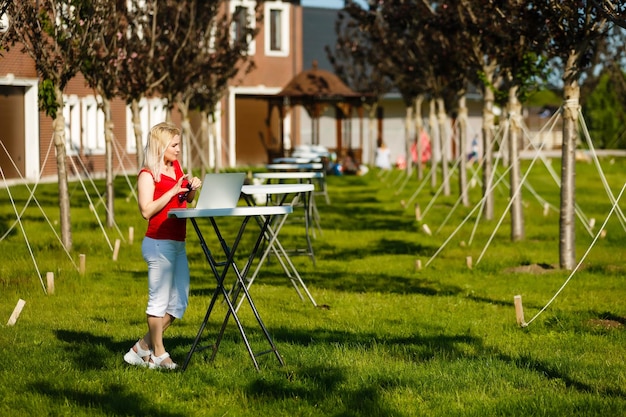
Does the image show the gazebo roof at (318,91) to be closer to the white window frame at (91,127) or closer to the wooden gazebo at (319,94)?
the wooden gazebo at (319,94)

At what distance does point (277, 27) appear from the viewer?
45.1 metres

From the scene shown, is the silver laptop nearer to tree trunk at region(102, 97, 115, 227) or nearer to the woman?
the woman

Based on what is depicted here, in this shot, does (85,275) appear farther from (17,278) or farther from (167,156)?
(167,156)

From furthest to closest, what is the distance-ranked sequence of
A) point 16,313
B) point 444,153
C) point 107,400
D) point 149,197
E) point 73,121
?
1. point 73,121
2. point 444,153
3. point 16,313
4. point 149,197
5. point 107,400

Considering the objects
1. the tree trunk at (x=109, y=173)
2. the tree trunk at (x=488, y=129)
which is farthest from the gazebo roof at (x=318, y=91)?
the tree trunk at (x=109, y=173)

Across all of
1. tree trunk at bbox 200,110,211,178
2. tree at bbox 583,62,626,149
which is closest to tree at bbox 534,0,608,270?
tree trunk at bbox 200,110,211,178

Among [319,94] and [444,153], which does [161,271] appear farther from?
[319,94]

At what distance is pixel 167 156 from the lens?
7.75 meters

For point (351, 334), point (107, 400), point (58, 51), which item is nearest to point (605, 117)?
point (58, 51)

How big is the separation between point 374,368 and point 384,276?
18.1 feet

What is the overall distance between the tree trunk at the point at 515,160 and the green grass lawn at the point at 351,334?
10.7 inches

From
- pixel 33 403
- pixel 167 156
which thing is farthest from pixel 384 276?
pixel 33 403

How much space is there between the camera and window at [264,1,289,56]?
44750 mm

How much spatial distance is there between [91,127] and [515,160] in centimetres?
2169
